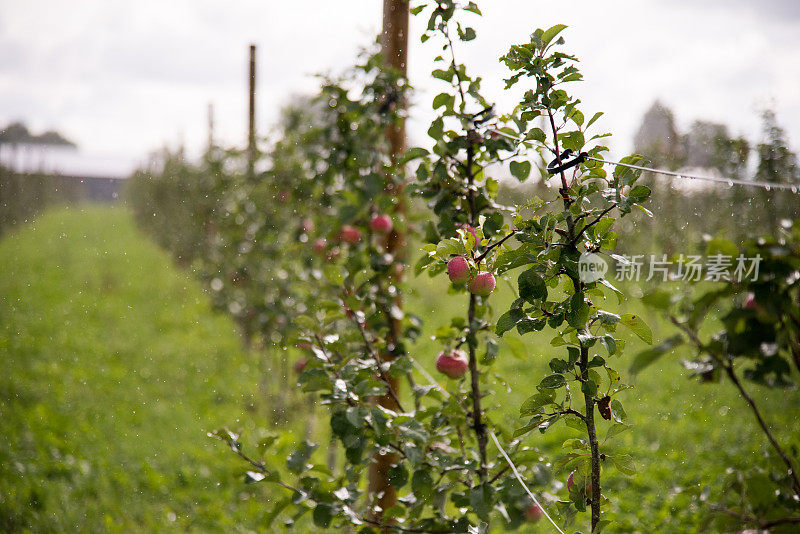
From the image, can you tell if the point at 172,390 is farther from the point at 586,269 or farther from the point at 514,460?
the point at 586,269

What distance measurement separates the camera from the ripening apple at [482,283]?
102 cm

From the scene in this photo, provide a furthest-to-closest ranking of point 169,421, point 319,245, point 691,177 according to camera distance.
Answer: point 169,421 < point 319,245 < point 691,177

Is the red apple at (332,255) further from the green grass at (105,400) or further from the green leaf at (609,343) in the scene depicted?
the green leaf at (609,343)

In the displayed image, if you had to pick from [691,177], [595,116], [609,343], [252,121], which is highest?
[252,121]

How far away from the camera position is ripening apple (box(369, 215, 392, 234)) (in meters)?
1.60

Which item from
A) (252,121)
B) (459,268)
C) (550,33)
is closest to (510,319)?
(459,268)

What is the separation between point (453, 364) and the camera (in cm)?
120

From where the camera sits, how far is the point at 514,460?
1.00 meters

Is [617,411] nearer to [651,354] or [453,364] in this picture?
[453,364]

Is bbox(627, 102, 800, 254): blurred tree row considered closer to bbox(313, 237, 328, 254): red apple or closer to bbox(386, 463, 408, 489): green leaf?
bbox(386, 463, 408, 489): green leaf

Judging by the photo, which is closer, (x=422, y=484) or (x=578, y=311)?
(x=578, y=311)

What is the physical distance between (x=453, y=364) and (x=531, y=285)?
36 cm

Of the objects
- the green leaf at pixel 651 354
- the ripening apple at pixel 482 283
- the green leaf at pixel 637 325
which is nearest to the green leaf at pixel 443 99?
the ripening apple at pixel 482 283

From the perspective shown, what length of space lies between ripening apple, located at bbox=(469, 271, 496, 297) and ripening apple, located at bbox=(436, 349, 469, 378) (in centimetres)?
23
